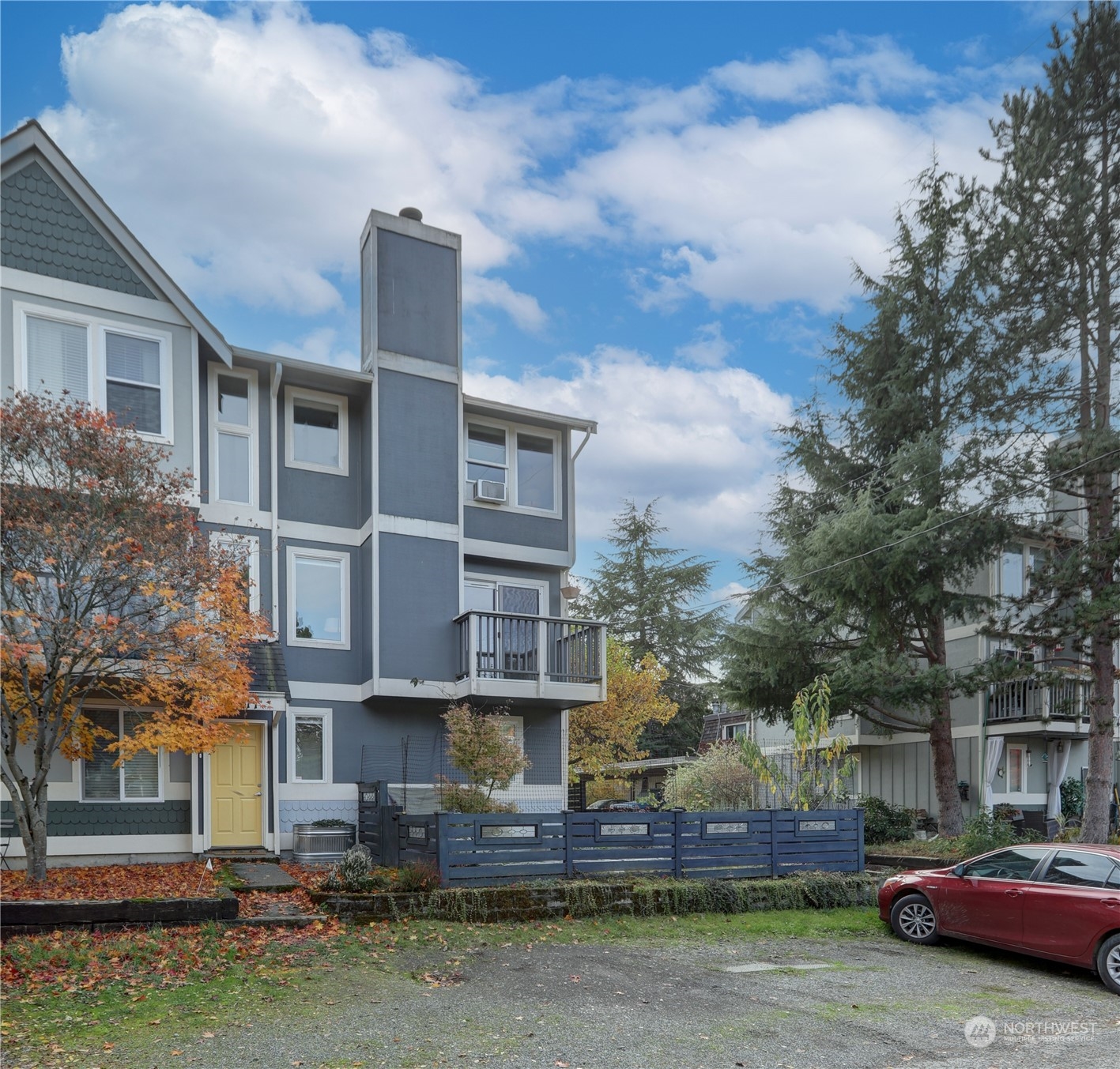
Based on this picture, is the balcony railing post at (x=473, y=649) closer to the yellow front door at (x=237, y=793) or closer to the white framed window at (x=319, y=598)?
the white framed window at (x=319, y=598)

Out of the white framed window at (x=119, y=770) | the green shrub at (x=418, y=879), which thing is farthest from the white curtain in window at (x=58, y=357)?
the green shrub at (x=418, y=879)

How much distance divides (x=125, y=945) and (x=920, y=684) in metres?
15.9

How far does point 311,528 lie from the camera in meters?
19.0

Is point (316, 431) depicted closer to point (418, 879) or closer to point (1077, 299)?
point (418, 879)

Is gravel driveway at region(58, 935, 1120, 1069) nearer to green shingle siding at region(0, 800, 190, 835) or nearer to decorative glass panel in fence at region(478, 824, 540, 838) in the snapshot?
decorative glass panel in fence at region(478, 824, 540, 838)

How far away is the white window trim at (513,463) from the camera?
20.6 metres

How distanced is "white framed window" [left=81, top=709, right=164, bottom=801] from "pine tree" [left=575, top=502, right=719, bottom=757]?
29621mm

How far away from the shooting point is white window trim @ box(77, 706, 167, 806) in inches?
639

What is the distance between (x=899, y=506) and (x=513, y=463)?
28.1 ft

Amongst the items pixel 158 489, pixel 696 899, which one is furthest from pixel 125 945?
pixel 696 899

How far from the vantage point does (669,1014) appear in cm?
859

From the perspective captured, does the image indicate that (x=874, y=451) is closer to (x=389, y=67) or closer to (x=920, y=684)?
(x=920, y=684)

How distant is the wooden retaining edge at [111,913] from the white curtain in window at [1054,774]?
78.3 feet

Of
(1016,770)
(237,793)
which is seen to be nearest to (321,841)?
(237,793)
